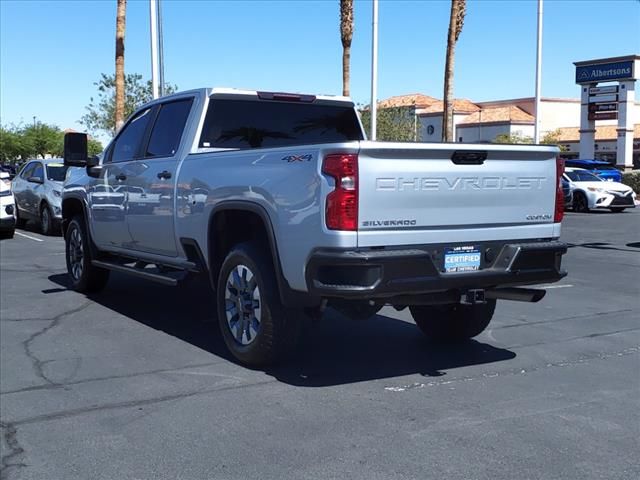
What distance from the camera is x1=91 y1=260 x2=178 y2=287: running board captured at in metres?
6.63

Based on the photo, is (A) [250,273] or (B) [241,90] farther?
(B) [241,90]

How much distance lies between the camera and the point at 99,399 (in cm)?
509

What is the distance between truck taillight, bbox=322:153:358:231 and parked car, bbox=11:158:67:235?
496 inches

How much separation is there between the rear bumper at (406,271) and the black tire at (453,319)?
99 centimetres

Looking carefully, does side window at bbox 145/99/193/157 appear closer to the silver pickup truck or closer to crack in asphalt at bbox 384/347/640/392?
the silver pickup truck

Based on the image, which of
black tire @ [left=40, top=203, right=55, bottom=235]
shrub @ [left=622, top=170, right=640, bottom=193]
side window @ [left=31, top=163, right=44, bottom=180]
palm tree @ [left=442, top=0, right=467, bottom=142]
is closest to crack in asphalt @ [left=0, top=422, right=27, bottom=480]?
black tire @ [left=40, top=203, right=55, bottom=235]

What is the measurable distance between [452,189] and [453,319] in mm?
1782

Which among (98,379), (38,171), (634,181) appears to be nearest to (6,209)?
(38,171)

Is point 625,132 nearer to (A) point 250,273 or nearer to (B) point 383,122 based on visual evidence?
(B) point 383,122

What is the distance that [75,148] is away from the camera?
819cm

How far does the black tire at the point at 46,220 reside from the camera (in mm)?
16828

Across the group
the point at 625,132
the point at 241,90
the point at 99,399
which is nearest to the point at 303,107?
the point at 241,90

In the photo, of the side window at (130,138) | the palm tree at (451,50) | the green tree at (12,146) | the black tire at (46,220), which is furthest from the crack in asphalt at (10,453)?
the green tree at (12,146)

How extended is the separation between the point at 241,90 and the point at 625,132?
4406 centimetres
